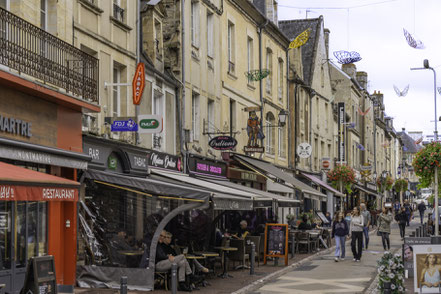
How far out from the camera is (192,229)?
65.4 feet

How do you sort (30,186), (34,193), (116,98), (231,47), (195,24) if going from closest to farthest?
(30,186) → (34,193) → (116,98) → (195,24) → (231,47)

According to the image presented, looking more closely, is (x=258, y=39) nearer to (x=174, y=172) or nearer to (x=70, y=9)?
(x=174, y=172)

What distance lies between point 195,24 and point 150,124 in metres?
8.02

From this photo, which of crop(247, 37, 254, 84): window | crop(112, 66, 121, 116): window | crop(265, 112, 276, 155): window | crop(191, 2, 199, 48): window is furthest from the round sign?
crop(112, 66, 121, 116): window

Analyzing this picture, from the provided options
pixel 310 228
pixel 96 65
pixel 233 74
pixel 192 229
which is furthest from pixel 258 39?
pixel 96 65

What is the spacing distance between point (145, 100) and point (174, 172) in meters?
2.70

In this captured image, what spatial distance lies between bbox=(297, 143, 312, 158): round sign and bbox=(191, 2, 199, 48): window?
44.5 ft

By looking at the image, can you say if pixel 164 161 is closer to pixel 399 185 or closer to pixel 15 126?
pixel 15 126

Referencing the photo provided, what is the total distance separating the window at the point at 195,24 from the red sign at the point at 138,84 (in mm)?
7204

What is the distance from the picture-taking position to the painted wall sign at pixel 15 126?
13016 mm

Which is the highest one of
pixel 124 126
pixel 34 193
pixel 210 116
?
pixel 210 116

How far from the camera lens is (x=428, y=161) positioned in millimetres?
20672

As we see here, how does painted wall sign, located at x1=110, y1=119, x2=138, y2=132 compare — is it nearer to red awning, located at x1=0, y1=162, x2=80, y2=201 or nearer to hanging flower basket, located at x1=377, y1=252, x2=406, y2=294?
red awning, located at x1=0, y1=162, x2=80, y2=201

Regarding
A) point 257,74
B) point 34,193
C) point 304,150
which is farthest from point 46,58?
point 304,150
